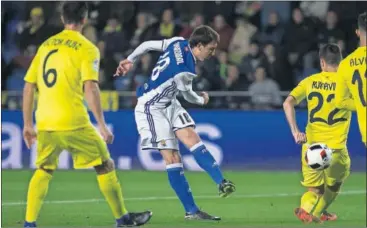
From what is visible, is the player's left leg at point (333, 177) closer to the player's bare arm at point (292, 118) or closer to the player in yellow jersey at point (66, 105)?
the player's bare arm at point (292, 118)

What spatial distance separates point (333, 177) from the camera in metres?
10.7

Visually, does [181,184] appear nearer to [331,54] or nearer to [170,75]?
[170,75]

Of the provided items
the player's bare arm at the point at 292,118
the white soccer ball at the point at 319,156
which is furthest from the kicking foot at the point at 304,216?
the player's bare arm at the point at 292,118

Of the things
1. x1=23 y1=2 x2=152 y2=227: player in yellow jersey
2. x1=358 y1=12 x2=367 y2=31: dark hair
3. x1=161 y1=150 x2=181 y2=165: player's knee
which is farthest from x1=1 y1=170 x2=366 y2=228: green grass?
x1=358 y1=12 x2=367 y2=31: dark hair

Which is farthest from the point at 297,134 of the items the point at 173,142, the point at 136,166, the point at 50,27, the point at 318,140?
the point at 50,27

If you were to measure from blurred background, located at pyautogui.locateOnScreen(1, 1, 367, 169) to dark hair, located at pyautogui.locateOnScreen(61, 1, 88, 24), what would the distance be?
876 centimetres

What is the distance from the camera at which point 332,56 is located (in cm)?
1059

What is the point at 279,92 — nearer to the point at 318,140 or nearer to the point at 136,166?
the point at 136,166

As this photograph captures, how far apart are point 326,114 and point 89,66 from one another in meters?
2.60

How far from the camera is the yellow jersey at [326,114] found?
10570 millimetres

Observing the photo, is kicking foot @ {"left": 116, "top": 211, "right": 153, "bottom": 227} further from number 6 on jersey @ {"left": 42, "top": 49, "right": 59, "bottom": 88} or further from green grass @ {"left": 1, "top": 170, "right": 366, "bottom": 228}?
number 6 on jersey @ {"left": 42, "top": 49, "right": 59, "bottom": 88}

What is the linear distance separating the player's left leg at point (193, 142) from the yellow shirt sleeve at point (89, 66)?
1.98 metres

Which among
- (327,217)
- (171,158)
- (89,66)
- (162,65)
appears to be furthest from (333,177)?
(89,66)

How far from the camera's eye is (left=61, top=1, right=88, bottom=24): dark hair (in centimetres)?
928
